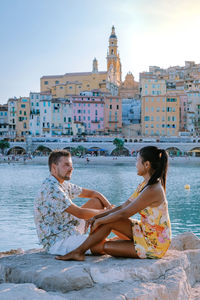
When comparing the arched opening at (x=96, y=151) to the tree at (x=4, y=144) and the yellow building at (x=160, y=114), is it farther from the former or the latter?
the tree at (x=4, y=144)

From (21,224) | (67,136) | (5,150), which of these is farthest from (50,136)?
(21,224)

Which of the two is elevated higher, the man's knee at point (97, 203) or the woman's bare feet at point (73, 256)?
the man's knee at point (97, 203)

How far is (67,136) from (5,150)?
1051 cm

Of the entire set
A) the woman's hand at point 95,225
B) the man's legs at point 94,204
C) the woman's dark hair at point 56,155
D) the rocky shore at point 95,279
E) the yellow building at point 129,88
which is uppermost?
the yellow building at point 129,88

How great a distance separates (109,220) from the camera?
4.21 meters

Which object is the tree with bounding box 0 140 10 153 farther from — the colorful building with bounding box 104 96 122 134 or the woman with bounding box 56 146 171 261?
the woman with bounding box 56 146 171 261

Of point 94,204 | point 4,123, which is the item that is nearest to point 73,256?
point 94,204

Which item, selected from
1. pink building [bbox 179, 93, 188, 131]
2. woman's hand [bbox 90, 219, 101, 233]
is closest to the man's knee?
woman's hand [bbox 90, 219, 101, 233]

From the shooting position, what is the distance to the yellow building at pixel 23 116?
7262 centimetres

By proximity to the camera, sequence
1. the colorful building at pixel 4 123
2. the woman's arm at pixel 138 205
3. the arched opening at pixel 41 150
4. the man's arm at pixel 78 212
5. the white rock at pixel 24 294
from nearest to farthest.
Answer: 1. the white rock at pixel 24 294
2. the woman's arm at pixel 138 205
3. the man's arm at pixel 78 212
4. the arched opening at pixel 41 150
5. the colorful building at pixel 4 123

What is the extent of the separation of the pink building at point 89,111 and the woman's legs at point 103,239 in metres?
68.2

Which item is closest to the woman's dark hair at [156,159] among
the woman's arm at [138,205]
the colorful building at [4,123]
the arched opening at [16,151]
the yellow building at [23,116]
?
the woman's arm at [138,205]

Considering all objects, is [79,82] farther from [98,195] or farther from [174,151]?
[98,195]

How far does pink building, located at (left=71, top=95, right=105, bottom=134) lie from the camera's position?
72.2 metres
